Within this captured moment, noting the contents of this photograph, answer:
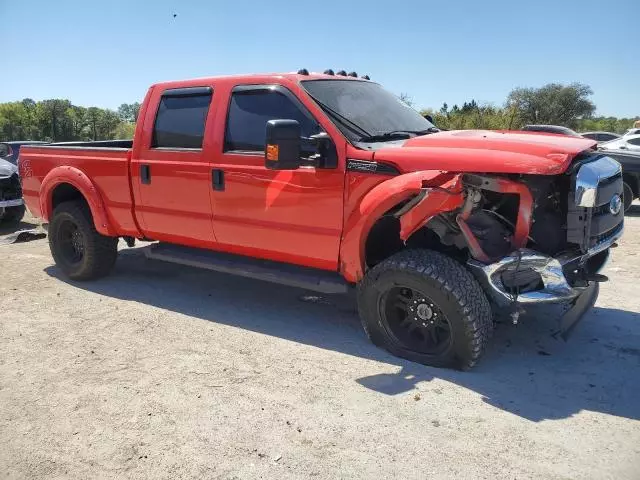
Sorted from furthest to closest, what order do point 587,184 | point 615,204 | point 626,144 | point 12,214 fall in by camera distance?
point 626,144 → point 12,214 → point 615,204 → point 587,184

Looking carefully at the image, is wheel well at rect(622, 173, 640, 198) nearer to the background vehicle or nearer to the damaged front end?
the damaged front end

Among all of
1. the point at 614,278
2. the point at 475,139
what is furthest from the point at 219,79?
the point at 614,278

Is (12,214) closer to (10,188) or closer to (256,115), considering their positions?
(10,188)

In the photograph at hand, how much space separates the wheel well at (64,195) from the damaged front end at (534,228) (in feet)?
13.1

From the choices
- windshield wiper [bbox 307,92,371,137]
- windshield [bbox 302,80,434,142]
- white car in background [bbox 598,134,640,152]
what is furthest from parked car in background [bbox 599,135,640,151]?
windshield wiper [bbox 307,92,371,137]

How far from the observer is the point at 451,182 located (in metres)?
3.32

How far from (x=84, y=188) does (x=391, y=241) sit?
3.20m

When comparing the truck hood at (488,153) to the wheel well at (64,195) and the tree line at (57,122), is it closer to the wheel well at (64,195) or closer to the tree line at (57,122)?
the wheel well at (64,195)

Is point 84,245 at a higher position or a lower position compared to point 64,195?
lower

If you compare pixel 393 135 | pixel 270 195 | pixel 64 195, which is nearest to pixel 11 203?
pixel 64 195

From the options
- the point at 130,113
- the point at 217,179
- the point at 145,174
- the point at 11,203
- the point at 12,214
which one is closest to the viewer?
the point at 217,179

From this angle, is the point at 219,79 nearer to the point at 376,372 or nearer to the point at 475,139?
the point at 475,139

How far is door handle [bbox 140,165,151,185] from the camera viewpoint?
4953mm

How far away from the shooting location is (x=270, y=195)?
4.21 metres
